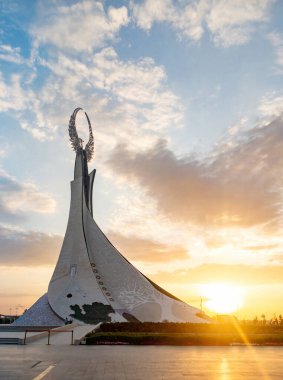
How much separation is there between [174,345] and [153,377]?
8480 mm

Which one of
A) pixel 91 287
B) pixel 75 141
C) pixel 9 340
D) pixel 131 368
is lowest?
pixel 131 368

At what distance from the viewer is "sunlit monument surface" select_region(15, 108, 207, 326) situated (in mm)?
29375

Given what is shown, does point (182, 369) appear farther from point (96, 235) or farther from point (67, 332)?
point (96, 235)

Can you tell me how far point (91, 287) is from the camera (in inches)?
1206

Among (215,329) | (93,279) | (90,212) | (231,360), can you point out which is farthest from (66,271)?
(231,360)

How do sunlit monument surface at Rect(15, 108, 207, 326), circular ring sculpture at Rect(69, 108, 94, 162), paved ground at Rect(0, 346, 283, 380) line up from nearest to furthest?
paved ground at Rect(0, 346, 283, 380), sunlit monument surface at Rect(15, 108, 207, 326), circular ring sculpture at Rect(69, 108, 94, 162)

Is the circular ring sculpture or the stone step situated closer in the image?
the stone step

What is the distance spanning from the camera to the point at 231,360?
989cm

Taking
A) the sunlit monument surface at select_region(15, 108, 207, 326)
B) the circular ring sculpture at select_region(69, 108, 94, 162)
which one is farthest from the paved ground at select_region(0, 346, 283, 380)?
the circular ring sculpture at select_region(69, 108, 94, 162)

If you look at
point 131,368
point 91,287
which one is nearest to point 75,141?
point 91,287

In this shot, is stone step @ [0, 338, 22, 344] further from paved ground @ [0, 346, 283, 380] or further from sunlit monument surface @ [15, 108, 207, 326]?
sunlit monument surface @ [15, 108, 207, 326]

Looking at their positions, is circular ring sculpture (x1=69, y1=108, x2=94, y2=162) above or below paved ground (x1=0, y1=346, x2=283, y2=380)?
above

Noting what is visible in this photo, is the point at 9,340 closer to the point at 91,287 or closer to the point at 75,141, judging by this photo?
the point at 91,287

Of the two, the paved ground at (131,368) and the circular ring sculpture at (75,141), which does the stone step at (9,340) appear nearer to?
the paved ground at (131,368)
